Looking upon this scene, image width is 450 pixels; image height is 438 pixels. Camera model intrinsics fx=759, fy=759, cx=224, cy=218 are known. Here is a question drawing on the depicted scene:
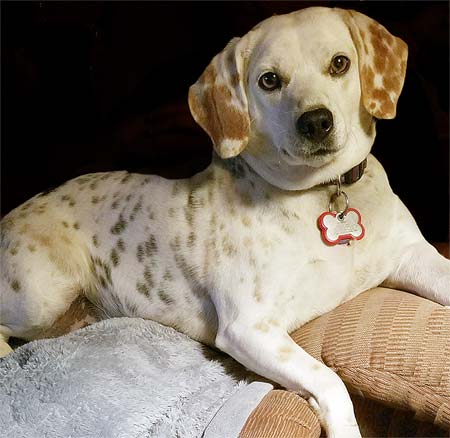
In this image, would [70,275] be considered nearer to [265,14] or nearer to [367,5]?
[265,14]

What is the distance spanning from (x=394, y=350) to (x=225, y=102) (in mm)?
624

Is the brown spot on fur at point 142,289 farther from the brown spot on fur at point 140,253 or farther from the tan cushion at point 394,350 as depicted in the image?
the tan cushion at point 394,350

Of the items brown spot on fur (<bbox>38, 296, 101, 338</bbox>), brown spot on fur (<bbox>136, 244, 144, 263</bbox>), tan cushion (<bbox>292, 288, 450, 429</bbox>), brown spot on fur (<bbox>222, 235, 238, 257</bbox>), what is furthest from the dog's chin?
brown spot on fur (<bbox>38, 296, 101, 338</bbox>)

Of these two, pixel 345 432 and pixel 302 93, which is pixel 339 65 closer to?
pixel 302 93

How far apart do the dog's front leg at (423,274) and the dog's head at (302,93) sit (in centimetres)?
27

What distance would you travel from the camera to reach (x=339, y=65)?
5.19 feet

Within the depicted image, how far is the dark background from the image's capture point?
2.50 m

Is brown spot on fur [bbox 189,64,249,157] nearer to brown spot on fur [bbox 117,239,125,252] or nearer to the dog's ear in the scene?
the dog's ear

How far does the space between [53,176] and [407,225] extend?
1517 mm

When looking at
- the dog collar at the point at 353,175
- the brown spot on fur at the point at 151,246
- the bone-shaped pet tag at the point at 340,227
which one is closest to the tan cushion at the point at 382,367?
the bone-shaped pet tag at the point at 340,227

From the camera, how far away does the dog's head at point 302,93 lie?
153 cm

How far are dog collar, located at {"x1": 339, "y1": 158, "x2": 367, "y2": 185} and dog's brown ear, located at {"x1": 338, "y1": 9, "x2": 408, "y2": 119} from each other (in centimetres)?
14

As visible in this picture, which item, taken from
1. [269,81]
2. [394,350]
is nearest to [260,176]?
[269,81]

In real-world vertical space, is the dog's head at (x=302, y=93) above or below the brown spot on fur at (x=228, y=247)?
above
